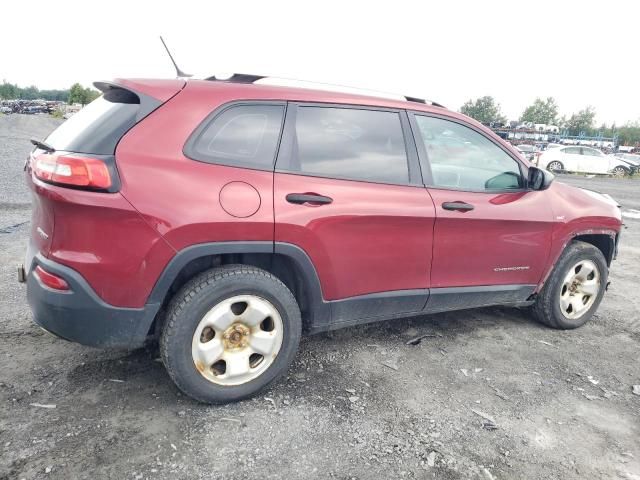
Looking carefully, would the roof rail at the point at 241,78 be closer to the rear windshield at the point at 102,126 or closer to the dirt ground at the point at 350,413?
the rear windshield at the point at 102,126

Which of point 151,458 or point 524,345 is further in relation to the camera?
point 524,345

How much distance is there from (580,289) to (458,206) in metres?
1.65

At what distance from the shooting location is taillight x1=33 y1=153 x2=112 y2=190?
2201mm

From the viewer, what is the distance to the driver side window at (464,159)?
3.18 metres

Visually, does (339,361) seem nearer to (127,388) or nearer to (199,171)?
(127,388)

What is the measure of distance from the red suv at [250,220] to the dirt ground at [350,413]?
0.33m

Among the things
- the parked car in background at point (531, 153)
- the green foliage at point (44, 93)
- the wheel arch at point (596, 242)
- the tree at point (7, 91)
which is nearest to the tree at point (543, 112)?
the parked car in background at point (531, 153)

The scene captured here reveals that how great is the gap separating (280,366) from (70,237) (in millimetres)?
1294

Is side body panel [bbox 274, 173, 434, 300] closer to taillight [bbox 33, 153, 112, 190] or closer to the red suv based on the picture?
the red suv

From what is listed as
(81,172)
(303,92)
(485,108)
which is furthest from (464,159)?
(485,108)

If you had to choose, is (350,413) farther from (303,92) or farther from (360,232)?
(303,92)

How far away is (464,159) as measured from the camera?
335 centimetres

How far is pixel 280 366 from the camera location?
271 cm

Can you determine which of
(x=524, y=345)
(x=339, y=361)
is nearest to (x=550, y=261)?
(x=524, y=345)
